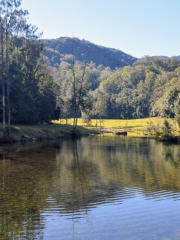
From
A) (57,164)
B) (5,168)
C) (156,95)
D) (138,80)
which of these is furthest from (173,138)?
(138,80)

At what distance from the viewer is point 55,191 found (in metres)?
17.2

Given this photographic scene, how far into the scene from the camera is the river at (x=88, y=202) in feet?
36.8

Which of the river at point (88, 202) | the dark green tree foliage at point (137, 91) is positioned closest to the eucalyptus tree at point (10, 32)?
the river at point (88, 202)

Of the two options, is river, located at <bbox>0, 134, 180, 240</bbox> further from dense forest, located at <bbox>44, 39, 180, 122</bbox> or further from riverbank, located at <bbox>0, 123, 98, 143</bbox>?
dense forest, located at <bbox>44, 39, 180, 122</bbox>

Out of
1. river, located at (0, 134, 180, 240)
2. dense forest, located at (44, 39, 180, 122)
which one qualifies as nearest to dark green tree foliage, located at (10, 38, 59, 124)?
river, located at (0, 134, 180, 240)

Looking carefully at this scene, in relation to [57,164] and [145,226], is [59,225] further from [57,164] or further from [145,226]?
[57,164]

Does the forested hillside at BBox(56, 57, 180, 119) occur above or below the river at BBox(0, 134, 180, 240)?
above

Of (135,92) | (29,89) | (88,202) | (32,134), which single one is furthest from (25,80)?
(135,92)

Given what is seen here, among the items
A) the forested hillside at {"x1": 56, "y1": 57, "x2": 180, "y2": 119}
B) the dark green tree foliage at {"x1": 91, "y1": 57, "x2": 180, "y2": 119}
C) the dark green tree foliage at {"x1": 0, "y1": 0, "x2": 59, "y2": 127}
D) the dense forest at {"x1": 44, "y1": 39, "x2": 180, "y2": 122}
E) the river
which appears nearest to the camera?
the river

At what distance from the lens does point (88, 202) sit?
15.1 meters

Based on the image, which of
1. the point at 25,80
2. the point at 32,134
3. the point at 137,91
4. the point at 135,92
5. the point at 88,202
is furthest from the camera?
the point at 137,91

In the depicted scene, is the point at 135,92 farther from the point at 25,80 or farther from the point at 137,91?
the point at 25,80

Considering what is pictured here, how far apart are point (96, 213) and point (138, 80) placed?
586 feet

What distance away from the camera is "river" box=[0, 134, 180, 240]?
11219mm
